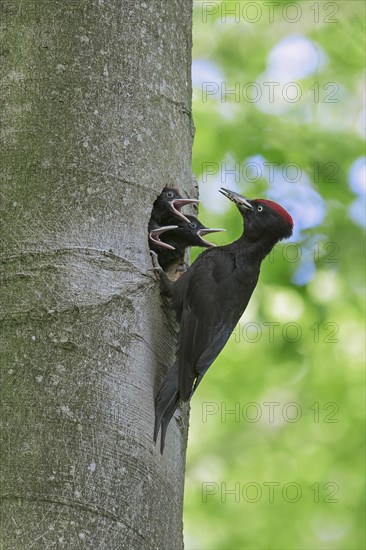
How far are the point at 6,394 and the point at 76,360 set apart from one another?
0.21 metres

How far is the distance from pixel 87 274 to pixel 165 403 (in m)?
0.48

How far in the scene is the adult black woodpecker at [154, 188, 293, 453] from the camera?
3.03m

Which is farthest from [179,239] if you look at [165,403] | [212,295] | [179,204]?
[165,403]

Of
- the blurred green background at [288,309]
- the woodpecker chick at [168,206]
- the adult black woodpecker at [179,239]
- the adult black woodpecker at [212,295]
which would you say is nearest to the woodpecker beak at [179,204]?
the woodpecker chick at [168,206]

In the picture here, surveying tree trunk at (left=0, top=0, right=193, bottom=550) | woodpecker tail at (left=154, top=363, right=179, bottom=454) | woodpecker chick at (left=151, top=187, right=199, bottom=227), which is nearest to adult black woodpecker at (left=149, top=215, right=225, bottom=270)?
woodpecker chick at (left=151, top=187, right=199, bottom=227)

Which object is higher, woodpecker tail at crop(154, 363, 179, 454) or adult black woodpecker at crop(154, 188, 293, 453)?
adult black woodpecker at crop(154, 188, 293, 453)

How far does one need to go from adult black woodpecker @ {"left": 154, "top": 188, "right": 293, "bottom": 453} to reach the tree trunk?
0.08 metres

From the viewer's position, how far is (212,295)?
387 centimetres

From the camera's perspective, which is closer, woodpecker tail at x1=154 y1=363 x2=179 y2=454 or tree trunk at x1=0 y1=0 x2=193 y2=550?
tree trunk at x1=0 y1=0 x2=193 y2=550

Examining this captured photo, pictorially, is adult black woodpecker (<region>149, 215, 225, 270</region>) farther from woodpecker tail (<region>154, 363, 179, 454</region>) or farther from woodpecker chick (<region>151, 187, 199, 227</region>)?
woodpecker tail (<region>154, 363, 179, 454</region>)

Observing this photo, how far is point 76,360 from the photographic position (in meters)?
2.50

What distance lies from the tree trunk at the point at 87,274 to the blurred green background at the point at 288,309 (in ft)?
10.1

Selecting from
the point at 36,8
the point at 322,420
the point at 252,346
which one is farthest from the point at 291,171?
the point at 36,8

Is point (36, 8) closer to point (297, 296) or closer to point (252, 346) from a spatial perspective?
point (297, 296)
